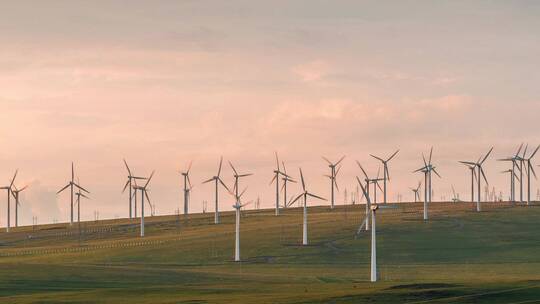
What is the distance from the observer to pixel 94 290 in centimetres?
13250

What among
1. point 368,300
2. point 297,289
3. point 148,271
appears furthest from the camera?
point 148,271

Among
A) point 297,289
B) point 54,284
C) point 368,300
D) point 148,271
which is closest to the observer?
point 368,300

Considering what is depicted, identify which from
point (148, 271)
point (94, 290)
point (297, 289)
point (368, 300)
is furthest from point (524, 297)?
point (148, 271)

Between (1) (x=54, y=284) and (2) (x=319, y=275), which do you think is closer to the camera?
(1) (x=54, y=284)

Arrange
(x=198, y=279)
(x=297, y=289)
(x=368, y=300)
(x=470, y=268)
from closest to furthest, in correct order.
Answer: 1. (x=368, y=300)
2. (x=297, y=289)
3. (x=198, y=279)
4. (x=470, y=268)

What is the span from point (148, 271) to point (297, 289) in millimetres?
45856

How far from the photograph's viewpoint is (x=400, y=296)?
113m

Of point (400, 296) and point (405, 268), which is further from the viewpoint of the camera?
point (405, 268)

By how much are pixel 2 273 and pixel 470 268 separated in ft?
244

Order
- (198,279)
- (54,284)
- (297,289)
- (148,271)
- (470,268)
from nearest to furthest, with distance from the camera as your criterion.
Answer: (297,289) → (54,284) → (198,279) → (148,271) → (470,268)

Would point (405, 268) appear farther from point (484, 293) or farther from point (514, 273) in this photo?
point (484, 293)

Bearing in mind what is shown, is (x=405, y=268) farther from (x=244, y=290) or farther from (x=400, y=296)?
(x=400, y=296)

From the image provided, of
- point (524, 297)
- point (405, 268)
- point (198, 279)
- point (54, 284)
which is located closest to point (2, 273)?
point (54, 284)

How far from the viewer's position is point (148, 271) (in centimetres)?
17012
